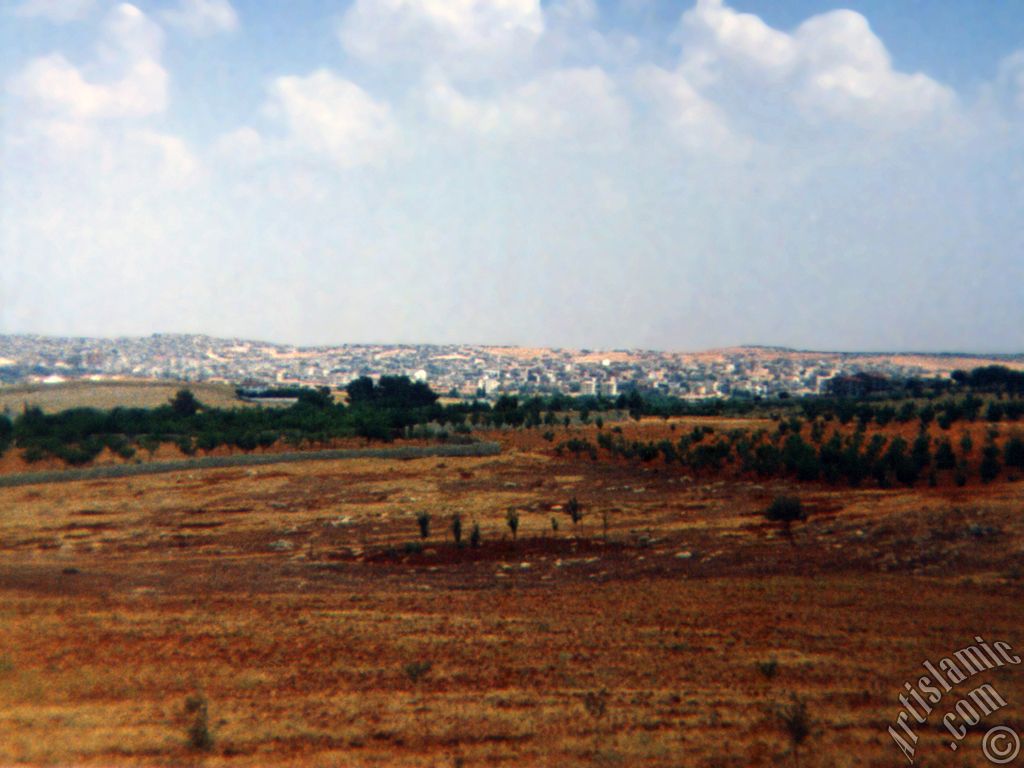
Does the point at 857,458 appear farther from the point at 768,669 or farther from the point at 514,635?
the point at 768,669

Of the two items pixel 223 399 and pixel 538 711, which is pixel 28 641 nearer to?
pixel 538 711

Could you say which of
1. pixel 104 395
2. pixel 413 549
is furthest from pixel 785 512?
pixel 104 395

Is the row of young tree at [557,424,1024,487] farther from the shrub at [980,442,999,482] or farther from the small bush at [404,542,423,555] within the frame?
the small bush at [404,542,423,555]

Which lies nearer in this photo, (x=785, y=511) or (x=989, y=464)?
(x=785, y=511)

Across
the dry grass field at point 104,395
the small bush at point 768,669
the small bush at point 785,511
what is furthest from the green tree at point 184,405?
the small bush at point 768,669

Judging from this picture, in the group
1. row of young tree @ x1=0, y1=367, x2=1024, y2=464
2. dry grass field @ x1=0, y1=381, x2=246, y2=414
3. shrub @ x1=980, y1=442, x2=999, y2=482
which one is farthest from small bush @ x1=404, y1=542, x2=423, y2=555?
dry grass field @ x1=0, y1=381, x2=246, y2=414

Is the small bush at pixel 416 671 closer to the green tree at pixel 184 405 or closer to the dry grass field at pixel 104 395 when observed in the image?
the green tree at pixel 184 405
